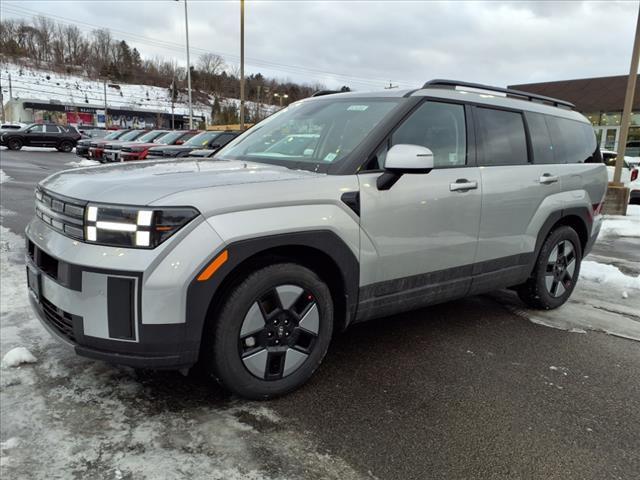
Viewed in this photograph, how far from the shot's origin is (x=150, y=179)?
2.69 meters

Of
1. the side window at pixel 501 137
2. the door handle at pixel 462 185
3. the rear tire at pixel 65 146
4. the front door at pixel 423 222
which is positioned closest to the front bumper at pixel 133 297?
the front door at pixel 423 222

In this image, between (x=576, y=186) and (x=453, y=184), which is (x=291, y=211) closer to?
(x=453, y=184)

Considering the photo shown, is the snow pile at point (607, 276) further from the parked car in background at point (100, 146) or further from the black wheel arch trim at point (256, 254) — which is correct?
the parked car in background at point (100, 146)

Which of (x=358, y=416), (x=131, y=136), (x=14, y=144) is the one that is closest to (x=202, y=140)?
(x=131, y=136)

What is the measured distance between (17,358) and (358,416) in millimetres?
2131

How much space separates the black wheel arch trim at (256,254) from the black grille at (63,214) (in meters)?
0.63

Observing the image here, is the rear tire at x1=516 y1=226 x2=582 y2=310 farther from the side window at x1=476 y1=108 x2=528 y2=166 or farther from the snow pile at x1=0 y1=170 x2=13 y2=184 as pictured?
the snow pile at x1=0 y1=170 x2=13 y2=184

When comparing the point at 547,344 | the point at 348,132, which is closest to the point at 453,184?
the point at 348,132

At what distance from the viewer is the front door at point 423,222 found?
3.14m

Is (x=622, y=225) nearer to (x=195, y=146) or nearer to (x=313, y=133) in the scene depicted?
(x=313, y=133)

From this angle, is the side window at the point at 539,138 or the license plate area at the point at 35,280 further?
the side window at the point at 539,138

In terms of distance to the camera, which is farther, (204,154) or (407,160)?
(204,154)

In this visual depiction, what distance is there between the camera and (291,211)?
→ 9.08ft

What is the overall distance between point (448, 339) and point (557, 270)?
144 centimetres
